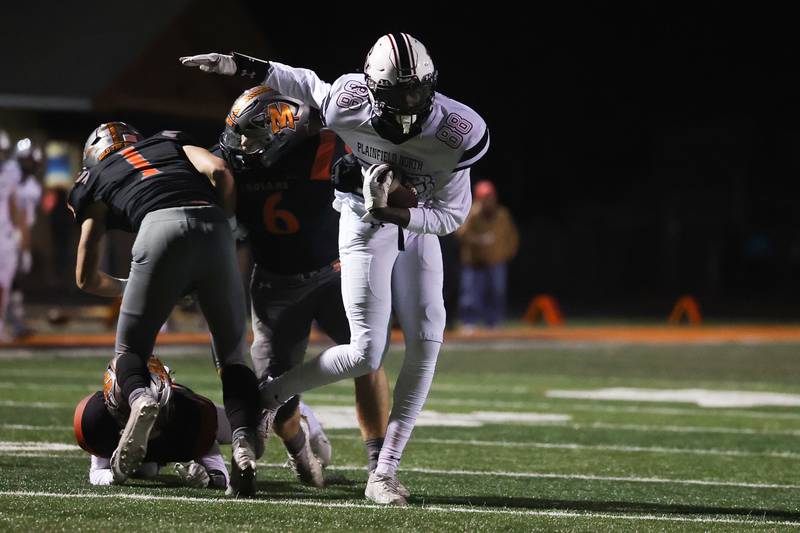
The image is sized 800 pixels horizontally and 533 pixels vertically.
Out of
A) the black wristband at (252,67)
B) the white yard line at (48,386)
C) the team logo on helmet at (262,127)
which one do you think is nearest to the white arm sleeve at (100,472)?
the team logo on helmet at (262,127)

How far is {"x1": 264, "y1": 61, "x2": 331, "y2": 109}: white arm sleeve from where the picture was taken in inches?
222

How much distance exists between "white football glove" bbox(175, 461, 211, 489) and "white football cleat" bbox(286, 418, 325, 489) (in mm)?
411

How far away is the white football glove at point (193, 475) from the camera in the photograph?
5.61 metres

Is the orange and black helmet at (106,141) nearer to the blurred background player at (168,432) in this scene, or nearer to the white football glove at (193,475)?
the blurred background player at (168,432)

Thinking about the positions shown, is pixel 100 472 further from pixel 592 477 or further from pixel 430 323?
pixel 592 477

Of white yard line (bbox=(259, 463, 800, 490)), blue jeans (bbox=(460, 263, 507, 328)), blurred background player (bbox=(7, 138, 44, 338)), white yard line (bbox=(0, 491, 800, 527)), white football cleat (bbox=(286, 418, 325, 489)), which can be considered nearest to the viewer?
white yard line (bbox=(0, 491, 800, 527))

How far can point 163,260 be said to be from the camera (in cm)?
539

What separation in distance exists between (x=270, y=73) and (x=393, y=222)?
2.77ft

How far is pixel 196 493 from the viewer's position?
5391 mm

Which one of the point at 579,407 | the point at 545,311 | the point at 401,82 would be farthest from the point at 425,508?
the point at 545,311

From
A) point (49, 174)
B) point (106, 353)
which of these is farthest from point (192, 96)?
point (106, 353)

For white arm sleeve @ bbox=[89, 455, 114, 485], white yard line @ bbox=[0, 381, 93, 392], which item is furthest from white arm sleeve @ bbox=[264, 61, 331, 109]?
white yard line @ bbox=[0, 381, 93, 392]

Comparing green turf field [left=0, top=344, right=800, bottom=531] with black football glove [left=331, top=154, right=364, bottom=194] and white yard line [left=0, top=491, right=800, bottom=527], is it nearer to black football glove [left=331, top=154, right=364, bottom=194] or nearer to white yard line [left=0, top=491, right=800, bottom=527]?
white yard line [left=0, top=491, right=800, bottom=527]

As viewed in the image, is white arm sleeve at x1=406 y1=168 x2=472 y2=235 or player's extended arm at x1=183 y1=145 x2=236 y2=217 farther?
player's extended arm at x1=183 y1=145 x2=236 y2=217
